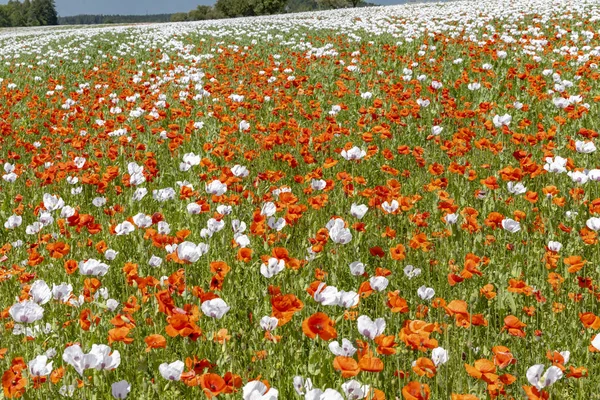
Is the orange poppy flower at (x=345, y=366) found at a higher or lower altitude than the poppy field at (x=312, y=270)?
higher

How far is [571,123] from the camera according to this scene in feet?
21.5

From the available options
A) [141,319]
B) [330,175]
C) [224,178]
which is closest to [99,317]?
[141,319]

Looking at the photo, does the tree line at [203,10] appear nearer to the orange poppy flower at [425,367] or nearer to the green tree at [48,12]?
the green tree at [48,12]

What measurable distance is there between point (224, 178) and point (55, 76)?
11.6 metres

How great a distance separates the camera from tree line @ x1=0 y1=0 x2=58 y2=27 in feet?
393

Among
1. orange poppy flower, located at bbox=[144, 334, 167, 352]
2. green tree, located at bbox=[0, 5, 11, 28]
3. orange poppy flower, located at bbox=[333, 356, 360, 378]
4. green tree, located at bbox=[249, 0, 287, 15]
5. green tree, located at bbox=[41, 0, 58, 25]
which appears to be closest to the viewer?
orange poppy flower, located at bbox=[333, 356, 360, 378]

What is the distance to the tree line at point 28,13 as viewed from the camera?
11975 centimetres

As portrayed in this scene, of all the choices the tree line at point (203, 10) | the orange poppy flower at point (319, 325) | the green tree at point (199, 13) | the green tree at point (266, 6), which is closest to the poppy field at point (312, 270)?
the orange poppy flower at point (319, 325)

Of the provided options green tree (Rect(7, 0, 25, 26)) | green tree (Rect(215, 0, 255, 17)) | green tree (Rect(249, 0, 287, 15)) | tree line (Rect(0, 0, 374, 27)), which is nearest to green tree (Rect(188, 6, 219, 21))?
tree line (Rect(0, 0, 374, 27))

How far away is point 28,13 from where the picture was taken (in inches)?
4983

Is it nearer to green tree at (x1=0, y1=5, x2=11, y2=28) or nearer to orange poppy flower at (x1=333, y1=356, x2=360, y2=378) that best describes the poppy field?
orange poppy flower at (x1=333, y1=356, x2=360, y2=378)

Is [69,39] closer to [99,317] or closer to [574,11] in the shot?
[574,11]

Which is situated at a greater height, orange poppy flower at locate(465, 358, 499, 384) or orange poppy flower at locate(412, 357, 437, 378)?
orange poppy flower at locate(465, 358, 499, 384)

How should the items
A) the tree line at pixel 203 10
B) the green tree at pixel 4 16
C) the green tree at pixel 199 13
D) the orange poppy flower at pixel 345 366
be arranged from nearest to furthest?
the orange poppy flower at pixel 345 366
the tree line at pixel 203 10
the green tree at pixel 199 13
the green tree at pixel 4 16
